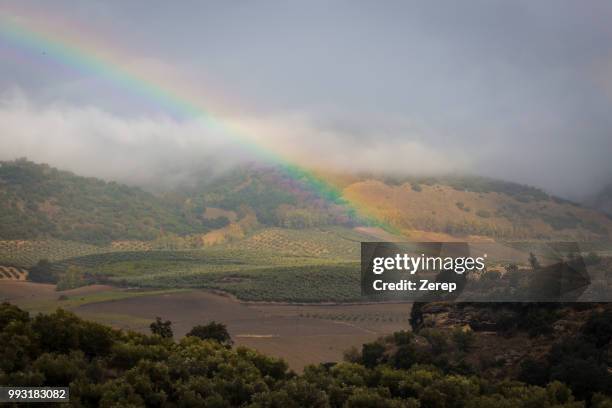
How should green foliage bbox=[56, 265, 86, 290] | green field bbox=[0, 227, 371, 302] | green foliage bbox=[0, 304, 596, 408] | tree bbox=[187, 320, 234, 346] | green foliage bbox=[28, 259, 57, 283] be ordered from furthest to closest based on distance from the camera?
1. green foliage bbox=[28, 259, 57, 283]
2. green foliage bbox=[56, 265, 86, 290]
3. green field bbox=[0, 227, 371, 302]
4. tree bbox=[187, 320, 234, 346]
5. green foliage bbox=[0, 304, 596, 408]

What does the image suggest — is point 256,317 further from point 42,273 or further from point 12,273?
point 12,273

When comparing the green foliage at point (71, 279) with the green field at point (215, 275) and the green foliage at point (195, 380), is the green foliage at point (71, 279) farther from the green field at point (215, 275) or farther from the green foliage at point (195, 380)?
the green foliage at point (195, 380)

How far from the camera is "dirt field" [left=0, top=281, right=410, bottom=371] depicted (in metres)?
80.8

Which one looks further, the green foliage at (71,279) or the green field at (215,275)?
the green foliage at (71,279)

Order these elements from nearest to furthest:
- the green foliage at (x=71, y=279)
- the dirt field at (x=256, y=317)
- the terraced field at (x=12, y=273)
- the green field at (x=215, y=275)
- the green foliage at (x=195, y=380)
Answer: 1. the green foliage at (x=195, y=380)
2. the dirt field at (x=256, y=317)
3. the green field at (x=215, y=275)
4. the green foliage at (x=71, y=279)
5. the terraced field at (x=12, y=273)

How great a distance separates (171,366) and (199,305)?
276 feet

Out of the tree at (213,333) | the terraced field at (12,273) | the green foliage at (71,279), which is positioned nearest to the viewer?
the tree at (213,333)

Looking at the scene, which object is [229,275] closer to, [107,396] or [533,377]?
[533,377]

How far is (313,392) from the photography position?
30.9 metres

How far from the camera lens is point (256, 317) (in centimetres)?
10412

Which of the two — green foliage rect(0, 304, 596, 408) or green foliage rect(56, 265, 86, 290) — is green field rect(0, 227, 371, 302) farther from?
green foliage rect(0, 304, 596, 408)

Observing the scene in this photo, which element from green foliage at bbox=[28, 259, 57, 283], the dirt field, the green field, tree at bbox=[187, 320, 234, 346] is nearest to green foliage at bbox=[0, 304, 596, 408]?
tree at bbox=[187, 320, 234, 346]

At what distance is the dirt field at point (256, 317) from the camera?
80.8 m

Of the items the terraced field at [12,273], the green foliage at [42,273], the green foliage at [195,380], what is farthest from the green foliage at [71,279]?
the green foliage at [195,380]
